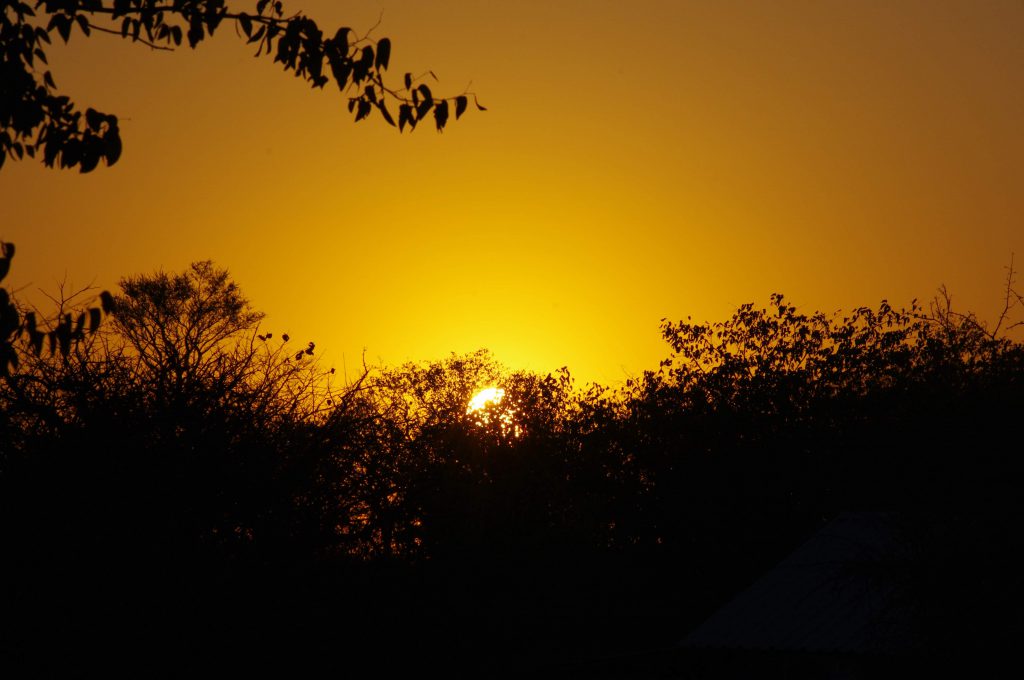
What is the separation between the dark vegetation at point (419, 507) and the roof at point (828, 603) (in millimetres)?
834

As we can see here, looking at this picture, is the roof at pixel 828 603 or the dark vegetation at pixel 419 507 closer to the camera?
the dark vegetation at pixel 419 507

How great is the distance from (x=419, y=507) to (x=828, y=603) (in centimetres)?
673

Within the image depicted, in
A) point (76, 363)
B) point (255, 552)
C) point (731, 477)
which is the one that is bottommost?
point (255, 552)

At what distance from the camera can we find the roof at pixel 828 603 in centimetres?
1407

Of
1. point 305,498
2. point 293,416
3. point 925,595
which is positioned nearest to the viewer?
point 305,498

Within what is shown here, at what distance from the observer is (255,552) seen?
9.08 meters

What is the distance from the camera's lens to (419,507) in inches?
559

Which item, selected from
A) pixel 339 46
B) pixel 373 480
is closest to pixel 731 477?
pixel 373 480

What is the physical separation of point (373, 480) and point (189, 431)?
2123mm

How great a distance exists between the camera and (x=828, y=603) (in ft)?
52.7

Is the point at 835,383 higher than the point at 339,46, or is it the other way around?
the point at 835,383

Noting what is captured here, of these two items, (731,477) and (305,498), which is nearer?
(305,498)

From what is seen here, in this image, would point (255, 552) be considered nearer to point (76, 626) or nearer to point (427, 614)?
point (76, 626)

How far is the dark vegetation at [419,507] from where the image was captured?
330 inches
